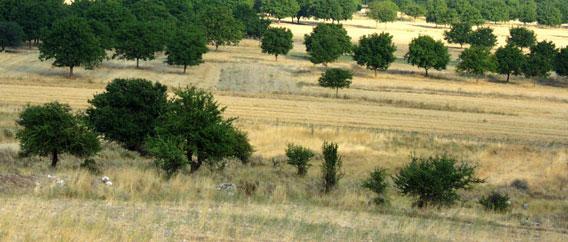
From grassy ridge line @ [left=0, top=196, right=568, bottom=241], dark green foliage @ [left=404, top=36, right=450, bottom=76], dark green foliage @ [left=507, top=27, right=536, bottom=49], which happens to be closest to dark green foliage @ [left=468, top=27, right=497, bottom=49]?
dark green foliage @ [left=507, top=27, right=536, bottom=49]

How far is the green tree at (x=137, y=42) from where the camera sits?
10162cm

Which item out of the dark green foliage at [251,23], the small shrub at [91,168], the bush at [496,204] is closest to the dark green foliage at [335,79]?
the small shrub at [91,168]

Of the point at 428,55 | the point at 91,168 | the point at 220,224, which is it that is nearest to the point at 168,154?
the point at 91,168

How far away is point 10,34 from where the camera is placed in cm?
11519

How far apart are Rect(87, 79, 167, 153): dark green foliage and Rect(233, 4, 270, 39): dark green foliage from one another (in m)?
109

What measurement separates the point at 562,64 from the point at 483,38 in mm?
41680

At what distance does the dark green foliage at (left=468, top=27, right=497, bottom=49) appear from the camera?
5851 inches

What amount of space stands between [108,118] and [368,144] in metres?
17.0

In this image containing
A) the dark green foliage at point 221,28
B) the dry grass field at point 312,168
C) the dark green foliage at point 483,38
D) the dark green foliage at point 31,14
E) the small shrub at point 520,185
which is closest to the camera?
the dry grass field at point 312,168

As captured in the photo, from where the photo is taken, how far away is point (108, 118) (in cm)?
4303

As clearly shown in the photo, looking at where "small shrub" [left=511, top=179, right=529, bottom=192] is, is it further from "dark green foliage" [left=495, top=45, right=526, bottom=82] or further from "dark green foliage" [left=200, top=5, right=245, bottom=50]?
"dark green foliage" [left=200, top=5, right=245, bottom=50]

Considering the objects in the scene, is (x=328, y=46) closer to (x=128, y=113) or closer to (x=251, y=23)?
(x=251, y=23)

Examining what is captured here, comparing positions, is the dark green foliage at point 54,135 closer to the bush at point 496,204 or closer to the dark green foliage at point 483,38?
the bush at point 496,204

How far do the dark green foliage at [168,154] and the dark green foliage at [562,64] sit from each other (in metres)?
85.2
